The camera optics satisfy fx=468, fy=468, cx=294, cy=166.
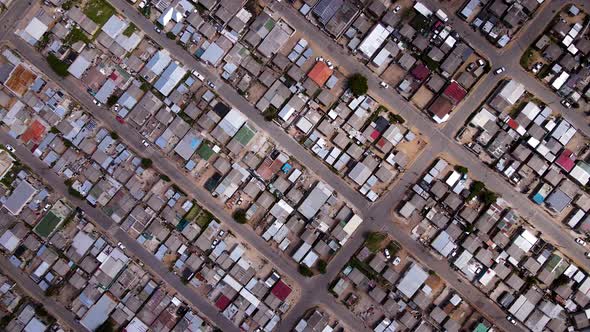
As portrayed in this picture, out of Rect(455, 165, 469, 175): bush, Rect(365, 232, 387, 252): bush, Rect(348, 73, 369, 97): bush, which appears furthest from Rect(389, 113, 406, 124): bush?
Rect(365, 232, 387, 252): bush

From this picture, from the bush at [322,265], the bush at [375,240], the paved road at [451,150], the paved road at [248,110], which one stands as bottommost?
the bush at [322,265]

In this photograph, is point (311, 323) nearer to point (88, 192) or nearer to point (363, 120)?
point (363, 120)

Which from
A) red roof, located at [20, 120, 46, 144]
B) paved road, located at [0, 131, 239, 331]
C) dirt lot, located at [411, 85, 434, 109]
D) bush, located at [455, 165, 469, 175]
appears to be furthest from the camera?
red roof, located at [20, 120, 46, 144]

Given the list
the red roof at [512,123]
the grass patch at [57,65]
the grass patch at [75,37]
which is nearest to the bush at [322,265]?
the red roof at [512,123]

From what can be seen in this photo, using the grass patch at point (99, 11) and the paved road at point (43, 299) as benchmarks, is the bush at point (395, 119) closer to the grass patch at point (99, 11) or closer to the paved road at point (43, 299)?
the grass patch at point (99, 11)

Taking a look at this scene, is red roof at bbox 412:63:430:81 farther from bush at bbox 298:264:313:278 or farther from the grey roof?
the grey roof

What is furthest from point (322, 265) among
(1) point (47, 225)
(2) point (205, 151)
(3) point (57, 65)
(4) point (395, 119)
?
(3) point (57, 65)
